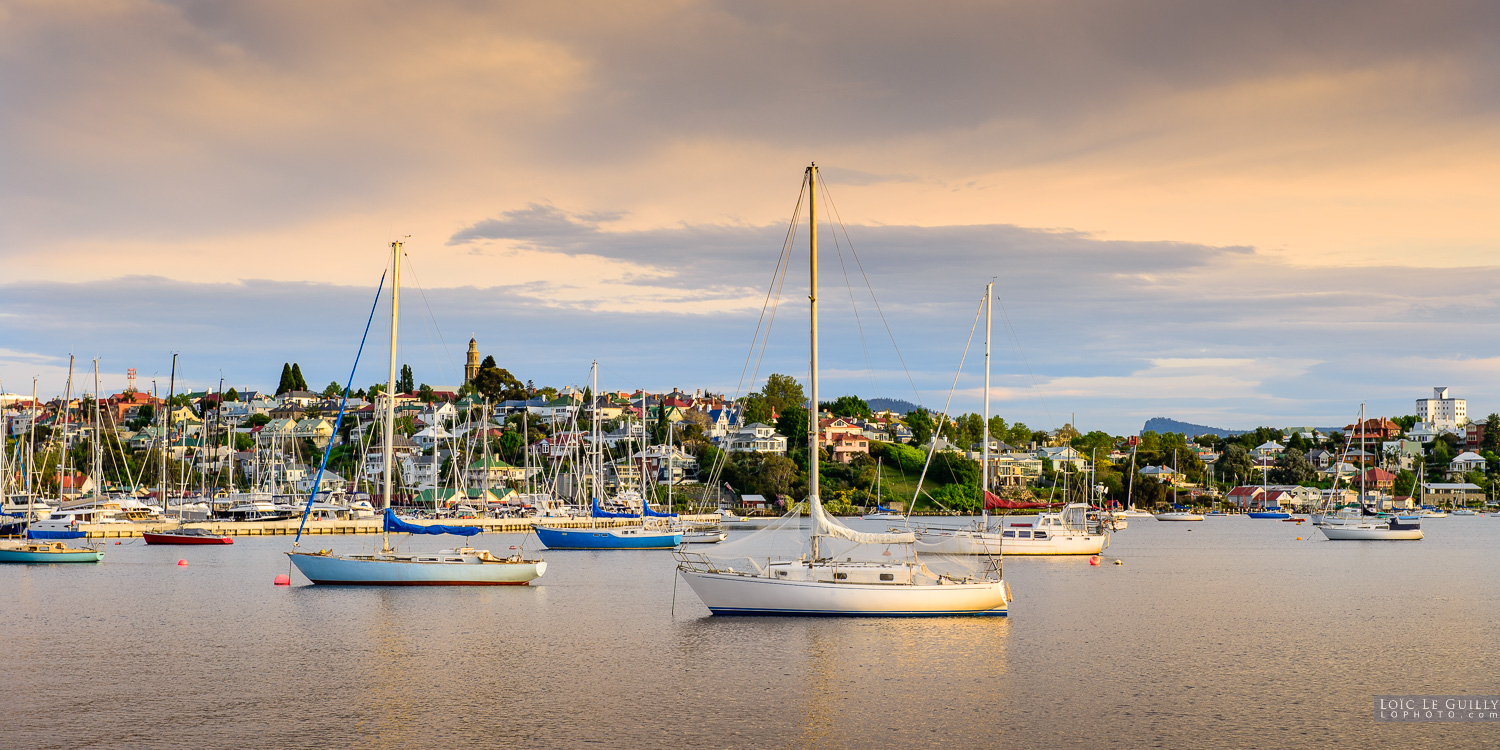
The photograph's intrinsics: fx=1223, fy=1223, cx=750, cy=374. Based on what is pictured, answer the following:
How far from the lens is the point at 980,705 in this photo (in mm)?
26359

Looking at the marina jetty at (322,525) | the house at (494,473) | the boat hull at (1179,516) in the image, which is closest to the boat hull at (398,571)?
the marina jetty at (322,525)

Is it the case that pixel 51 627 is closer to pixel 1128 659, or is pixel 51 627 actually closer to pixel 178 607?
pixel 178 607

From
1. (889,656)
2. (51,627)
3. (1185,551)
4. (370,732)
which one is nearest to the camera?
(370,732)

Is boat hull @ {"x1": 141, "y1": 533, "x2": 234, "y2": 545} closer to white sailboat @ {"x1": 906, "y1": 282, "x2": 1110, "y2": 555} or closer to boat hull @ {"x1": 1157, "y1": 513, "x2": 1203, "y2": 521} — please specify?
white sailboat @ {"x1": 906, "y1": 282, "x2": 1110, "y2": 555}

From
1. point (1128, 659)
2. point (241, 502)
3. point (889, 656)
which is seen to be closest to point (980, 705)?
point (889, 656)

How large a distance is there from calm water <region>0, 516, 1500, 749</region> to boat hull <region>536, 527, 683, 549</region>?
26001 millimetres

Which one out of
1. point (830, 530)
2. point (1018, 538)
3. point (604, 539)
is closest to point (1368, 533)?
point (1018, 538)

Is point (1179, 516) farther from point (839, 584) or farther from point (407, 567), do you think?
point (839, 584)

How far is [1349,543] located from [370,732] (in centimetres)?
9314

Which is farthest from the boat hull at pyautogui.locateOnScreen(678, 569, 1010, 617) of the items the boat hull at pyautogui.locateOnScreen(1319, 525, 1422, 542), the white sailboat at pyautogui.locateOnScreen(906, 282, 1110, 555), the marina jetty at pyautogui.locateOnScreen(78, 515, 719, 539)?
the boat hull at pyautogui.locateOnScreen(1319, 525, 1422, 542)

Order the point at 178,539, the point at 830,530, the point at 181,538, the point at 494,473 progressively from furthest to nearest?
the point at 494,473 → the point at 178,539 → the point at 181,538 → the point at 830,530

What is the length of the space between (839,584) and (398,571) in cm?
2043

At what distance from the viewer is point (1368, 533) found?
101 m

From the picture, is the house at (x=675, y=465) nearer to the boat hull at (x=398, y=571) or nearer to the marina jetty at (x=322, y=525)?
the marina jetty at (x=322, y=525)
